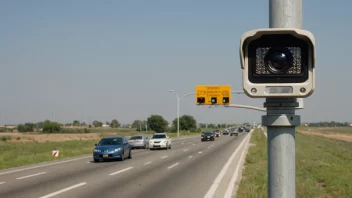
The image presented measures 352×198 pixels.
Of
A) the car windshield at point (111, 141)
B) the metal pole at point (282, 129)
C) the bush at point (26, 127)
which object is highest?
the metal pole at point (282, 129)

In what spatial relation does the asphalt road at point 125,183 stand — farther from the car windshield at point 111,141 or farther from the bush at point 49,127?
the bush at point 49,127

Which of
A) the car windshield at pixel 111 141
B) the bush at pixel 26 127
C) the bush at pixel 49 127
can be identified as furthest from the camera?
the bush at pixel 26 127

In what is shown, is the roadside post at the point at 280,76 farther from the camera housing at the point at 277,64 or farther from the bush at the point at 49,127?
the bush at the point at 49,127

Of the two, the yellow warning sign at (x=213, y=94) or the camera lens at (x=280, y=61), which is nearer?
the camera lens at (x=280, y=61)

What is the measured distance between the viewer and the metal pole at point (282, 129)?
2.25 meters

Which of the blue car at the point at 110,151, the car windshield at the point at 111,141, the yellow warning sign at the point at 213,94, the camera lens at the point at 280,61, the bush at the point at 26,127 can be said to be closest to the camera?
the camera lens at the point at 280,61

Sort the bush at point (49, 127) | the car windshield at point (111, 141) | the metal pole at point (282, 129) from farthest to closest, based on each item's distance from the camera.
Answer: the bush at point (49, 127) → the car windshield at point (111, 141) → the metal pole at point (282, 129)

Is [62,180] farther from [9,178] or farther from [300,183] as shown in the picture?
[300,183]

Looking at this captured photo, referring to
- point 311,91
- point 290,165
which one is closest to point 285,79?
point 311,91

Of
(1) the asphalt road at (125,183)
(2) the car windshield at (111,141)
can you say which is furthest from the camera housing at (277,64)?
(2) the car windshield at (111,141)

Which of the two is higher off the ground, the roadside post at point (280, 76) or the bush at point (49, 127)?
the roadside post at point (280, 76)

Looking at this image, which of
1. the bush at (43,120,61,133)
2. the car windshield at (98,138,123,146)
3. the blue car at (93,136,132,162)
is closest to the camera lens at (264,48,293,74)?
the blue car at (93,136,132,162)

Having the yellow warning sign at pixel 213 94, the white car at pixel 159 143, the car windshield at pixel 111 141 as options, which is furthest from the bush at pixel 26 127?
the car windshield at pixel 111 141

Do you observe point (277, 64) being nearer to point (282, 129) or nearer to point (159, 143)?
point (282, 129)
